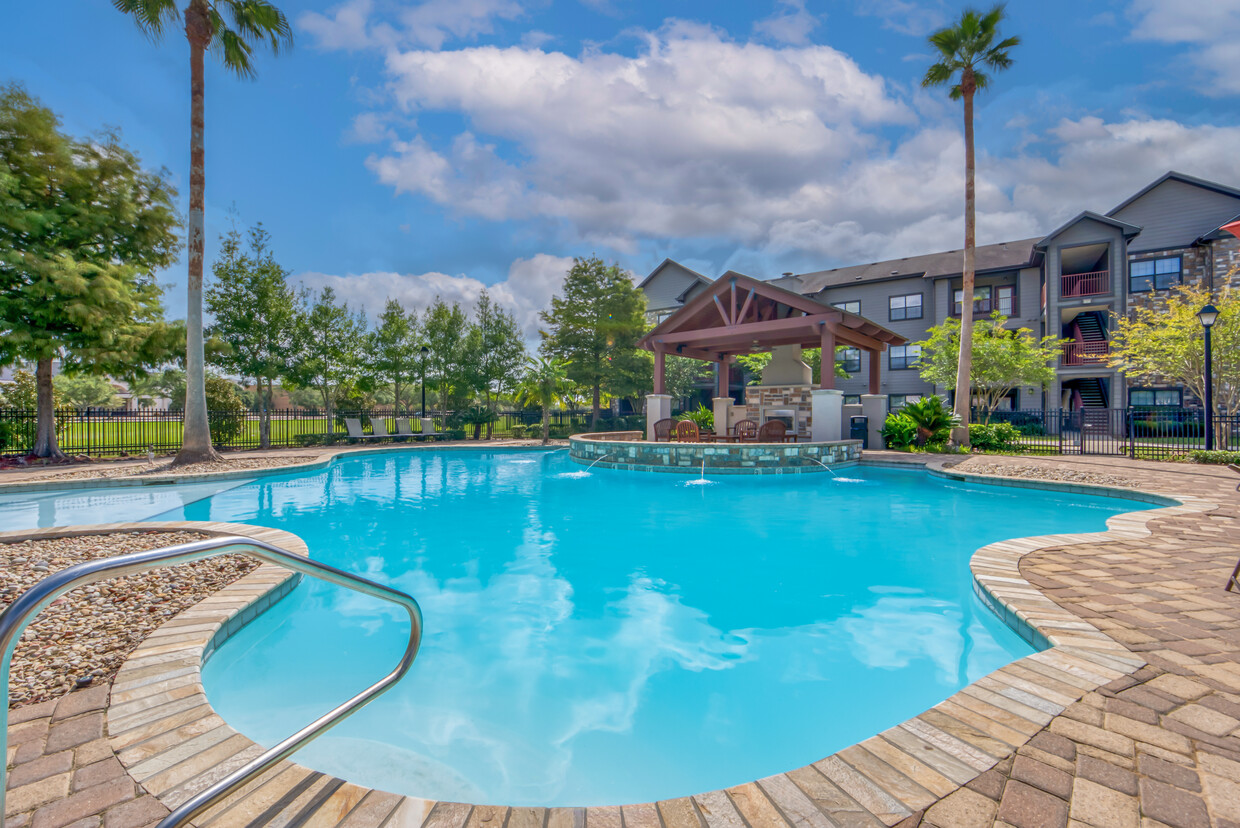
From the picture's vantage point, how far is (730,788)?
1.95 meters

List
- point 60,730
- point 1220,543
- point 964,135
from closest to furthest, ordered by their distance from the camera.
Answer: point 60,730 → point 1220,543 → point 964,135

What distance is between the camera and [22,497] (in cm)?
1032

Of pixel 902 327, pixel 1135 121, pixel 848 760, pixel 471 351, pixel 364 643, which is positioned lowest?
pixel 364 643

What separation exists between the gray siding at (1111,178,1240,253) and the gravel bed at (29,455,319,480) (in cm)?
3393

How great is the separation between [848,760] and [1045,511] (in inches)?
360

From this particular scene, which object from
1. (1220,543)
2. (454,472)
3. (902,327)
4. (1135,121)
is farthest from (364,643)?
(1135,121)

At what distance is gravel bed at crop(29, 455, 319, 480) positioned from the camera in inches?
476

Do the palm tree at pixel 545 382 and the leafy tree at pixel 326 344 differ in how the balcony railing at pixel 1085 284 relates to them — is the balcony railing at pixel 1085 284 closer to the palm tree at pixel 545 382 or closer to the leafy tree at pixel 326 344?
the palm tree at pixel 545 382

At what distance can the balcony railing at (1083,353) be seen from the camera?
74.9ft

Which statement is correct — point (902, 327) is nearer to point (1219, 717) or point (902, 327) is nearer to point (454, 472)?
point (454, 472)

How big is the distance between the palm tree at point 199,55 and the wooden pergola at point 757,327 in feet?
40.2

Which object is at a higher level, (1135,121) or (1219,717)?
(1135,121)

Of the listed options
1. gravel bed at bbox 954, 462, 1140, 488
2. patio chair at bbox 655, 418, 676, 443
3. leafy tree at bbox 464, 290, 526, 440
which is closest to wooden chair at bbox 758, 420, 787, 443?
patio chair at bbox 655, 418, 676, 443

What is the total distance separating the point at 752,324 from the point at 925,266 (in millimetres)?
18471
